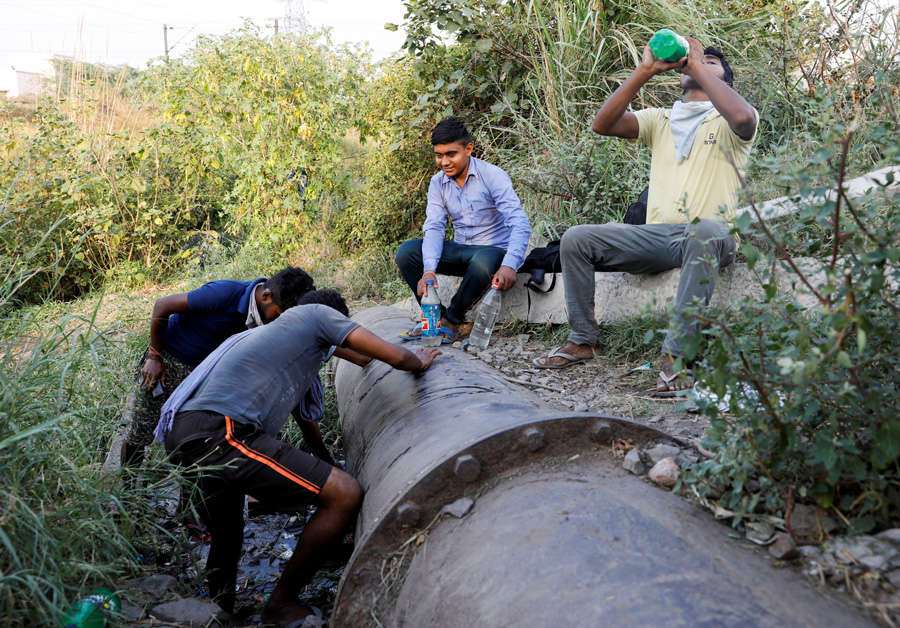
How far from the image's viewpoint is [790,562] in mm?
1243

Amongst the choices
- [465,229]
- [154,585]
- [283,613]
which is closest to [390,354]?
[283,613]

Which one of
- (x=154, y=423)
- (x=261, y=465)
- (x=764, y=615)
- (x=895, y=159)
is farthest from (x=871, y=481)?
(x=154, y=423)

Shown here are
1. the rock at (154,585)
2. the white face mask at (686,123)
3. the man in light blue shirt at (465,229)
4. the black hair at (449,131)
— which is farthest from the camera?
the black hair at (449,131)

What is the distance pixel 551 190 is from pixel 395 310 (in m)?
1.90

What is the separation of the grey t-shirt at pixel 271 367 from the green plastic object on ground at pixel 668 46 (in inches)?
80.1

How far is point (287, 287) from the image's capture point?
3322 mm

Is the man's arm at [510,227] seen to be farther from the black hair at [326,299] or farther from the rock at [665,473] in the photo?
the rock at [665,473]

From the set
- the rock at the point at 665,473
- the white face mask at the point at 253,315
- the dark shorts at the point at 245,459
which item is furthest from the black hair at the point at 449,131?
the rock at the point at 665,473

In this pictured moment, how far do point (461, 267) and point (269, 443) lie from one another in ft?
8.32

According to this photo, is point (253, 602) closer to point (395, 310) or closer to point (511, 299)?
point (395, 310)

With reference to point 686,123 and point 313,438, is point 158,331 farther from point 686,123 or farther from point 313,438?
point 686,123

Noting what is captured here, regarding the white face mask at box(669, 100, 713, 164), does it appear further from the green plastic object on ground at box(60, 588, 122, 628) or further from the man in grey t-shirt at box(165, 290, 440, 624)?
the green plastic object on ground at box(60, 588, 122, 628)

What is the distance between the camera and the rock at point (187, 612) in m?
2.07

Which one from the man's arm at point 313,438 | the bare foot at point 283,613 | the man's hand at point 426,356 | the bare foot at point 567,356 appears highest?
the man's hand at point 426,356
